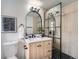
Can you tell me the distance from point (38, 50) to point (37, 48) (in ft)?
0.24

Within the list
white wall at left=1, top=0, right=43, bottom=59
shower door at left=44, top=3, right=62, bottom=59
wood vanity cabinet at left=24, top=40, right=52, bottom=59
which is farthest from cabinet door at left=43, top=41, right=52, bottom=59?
white wall at left=1, top=0, right=43, bottom=59

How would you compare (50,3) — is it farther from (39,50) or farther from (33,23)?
(39,50)

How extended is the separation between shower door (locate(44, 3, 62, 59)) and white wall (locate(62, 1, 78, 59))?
34cm

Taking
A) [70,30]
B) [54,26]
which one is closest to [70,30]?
[70,30]

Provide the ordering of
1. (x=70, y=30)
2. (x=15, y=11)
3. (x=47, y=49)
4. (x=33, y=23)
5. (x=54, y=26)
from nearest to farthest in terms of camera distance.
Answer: (x=15, y=11) < (x=47, y=49) < (x=33, y=23) < (x=70, y=30) < (x=54, y=26)

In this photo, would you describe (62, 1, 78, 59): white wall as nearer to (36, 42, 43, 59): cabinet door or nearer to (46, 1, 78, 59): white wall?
(46, 1, 78, 59): white wall

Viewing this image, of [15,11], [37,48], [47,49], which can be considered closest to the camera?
[37,48]

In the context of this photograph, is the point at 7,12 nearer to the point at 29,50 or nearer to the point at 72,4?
the point at 29,50

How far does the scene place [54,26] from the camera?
2879 mm

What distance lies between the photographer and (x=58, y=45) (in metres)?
2.79

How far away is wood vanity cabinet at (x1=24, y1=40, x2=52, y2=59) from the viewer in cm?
198

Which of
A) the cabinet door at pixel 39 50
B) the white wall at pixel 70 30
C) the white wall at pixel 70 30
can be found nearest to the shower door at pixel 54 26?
the white wall at pixel 70 30

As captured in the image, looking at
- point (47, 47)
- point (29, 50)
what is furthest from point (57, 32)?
point (29, 50)

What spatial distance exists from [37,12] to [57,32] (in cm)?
105
